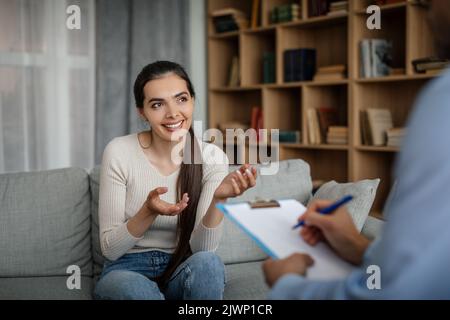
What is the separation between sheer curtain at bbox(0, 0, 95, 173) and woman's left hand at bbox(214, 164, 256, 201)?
2.11 m

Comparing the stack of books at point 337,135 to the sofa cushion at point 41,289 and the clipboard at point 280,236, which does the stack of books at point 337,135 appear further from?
the clipboard at point 280,236

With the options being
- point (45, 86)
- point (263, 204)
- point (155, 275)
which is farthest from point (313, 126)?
point (263, 204)

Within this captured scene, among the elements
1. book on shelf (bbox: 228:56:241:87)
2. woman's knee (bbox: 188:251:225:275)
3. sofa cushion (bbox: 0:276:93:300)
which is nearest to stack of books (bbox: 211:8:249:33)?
book on shelf (bbox: 228:56:241:87)

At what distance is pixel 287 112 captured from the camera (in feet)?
12.0

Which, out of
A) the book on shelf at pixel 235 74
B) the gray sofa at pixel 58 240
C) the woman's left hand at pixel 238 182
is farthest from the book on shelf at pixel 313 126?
the woman's left hand at pixel 238 182

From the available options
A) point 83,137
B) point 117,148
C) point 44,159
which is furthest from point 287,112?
point 117,148

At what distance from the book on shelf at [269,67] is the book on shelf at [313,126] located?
0.40 m

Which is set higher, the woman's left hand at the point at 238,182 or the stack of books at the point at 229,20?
the stack of books at the point at 229,20

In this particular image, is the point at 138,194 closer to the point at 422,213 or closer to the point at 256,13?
the point at 422,213

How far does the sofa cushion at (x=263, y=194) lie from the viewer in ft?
6.77

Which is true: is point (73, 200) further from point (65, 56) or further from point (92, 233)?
point (65, 56)

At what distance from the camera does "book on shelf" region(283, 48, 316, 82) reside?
334cm

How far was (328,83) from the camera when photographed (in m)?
3.16

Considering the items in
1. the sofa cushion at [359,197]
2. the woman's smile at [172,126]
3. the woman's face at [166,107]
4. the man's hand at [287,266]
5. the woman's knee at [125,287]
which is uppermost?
the woman's face at [166,107]
